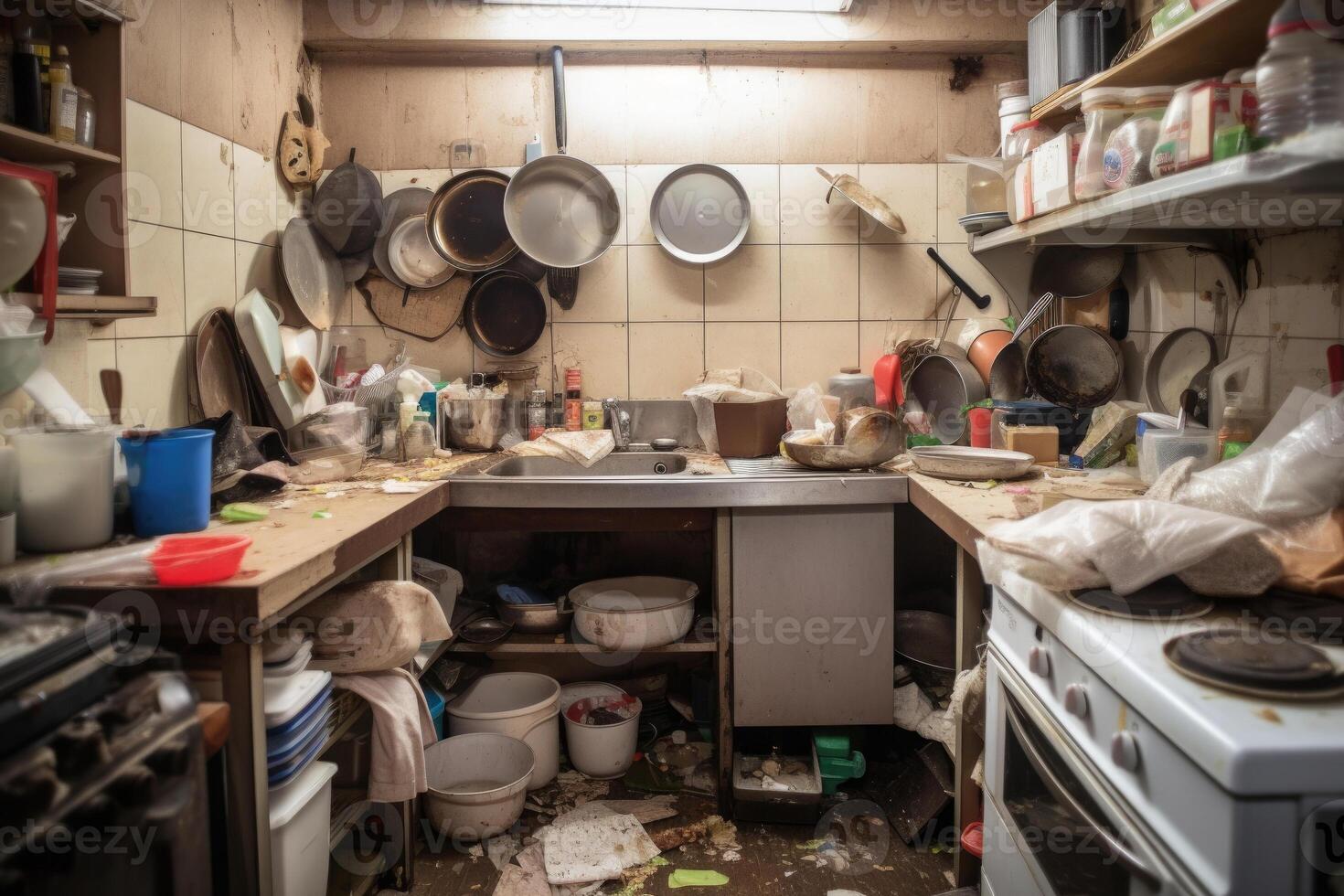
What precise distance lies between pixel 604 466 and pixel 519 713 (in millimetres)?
778

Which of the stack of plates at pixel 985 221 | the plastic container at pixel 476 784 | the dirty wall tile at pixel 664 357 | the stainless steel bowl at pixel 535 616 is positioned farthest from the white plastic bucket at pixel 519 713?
the stack of plates at pixel 985 221

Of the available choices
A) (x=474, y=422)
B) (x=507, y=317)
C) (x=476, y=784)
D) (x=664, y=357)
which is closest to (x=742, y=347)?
(x=664, y=357)

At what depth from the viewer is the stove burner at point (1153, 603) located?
1.08m

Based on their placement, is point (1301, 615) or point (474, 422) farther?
point (474, 422)

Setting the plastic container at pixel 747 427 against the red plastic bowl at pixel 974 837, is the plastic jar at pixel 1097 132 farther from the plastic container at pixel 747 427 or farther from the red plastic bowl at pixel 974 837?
the red plastic bowl at pixel 974 837

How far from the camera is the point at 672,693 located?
2680 millimetres

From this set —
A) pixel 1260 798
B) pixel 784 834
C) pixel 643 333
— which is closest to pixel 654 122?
pixel 643 333

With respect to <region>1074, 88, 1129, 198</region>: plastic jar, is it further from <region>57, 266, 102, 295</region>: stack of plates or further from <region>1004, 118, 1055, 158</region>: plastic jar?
<region>57, 266, 102, 295</region>: stack of plates

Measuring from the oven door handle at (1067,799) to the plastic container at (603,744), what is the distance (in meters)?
1.23

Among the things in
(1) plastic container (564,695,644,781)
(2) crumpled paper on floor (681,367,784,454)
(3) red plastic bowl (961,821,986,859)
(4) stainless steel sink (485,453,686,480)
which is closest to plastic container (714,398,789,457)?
(2) crumpled paper on floor (681,367,784,454)

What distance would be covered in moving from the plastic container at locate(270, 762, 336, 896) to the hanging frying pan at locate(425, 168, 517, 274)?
1681 millimetres

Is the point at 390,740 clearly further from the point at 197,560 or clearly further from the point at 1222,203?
the point at 1222,203

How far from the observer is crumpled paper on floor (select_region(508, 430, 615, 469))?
2.50 m

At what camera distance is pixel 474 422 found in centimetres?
261
